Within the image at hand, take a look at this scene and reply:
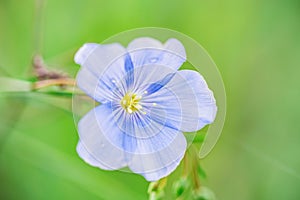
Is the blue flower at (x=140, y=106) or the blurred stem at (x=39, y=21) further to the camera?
the blurred stem at (x=39, y=21)

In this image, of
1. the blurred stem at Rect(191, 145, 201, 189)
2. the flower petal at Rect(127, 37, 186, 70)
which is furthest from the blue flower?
the blurred stem at Rect(191, 145, 201, 189)

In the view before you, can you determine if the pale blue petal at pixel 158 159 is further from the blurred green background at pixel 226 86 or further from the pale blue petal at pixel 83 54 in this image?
the blurred green background at pixel 226 86

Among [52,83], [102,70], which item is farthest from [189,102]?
[52,83]

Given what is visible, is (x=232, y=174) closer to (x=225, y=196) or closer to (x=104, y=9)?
(x=225, y=196)

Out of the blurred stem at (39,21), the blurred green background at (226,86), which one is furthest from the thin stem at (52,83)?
the blurred stem at (39,21)

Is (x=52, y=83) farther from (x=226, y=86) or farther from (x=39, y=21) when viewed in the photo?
(x=226, y=86)

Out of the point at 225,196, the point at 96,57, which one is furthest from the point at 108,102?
the point at 225,196
